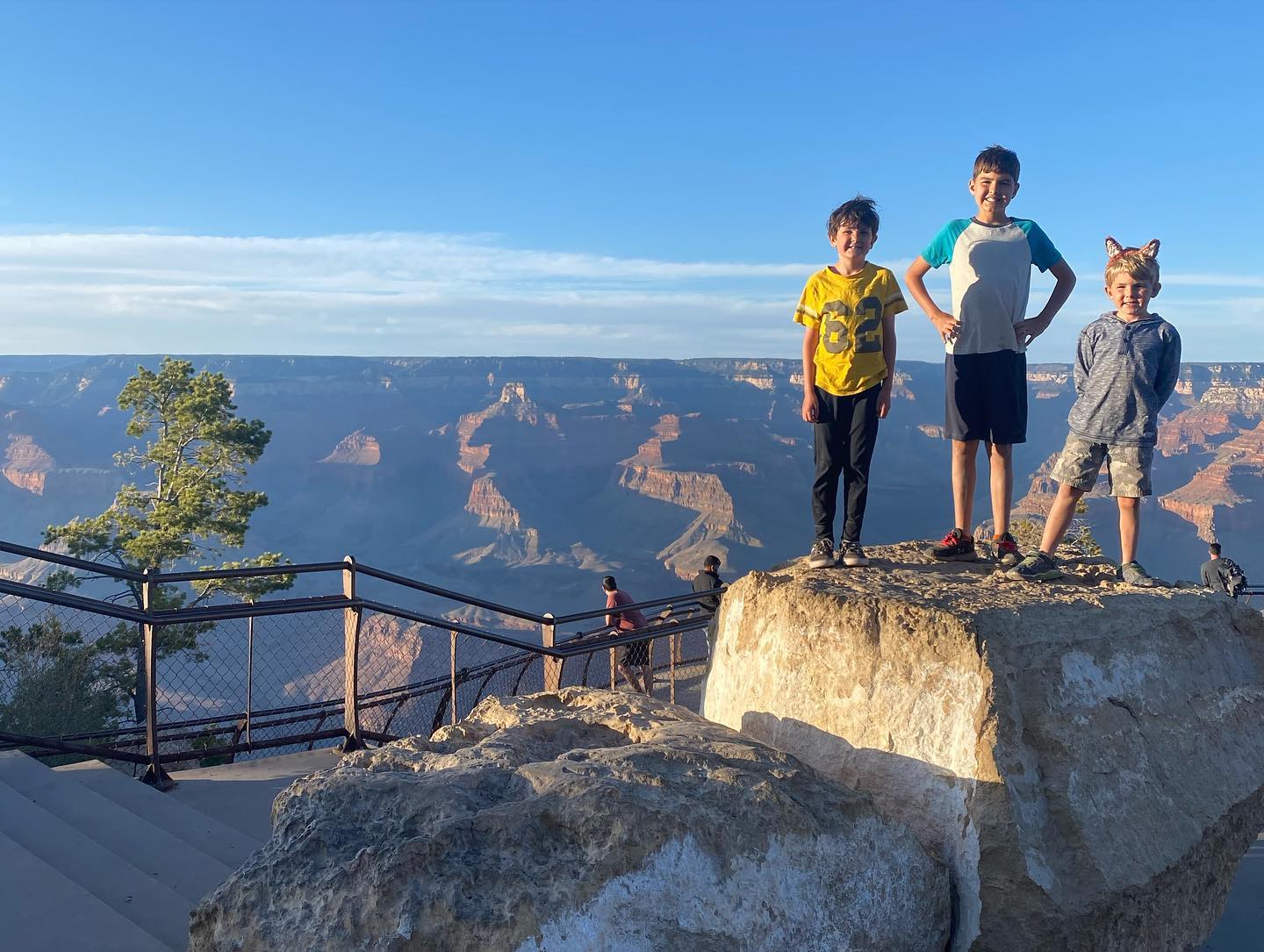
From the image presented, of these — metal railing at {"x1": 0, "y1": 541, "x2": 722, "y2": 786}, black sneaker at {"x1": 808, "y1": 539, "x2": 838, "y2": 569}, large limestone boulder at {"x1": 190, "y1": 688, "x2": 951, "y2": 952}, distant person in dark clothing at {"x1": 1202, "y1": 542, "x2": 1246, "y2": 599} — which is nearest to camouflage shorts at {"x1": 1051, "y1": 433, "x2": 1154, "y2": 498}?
black sneaker at {"x1": 808, "y1": 539, "x2": 838, "y2": 569}

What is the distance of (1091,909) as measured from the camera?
2717 mm

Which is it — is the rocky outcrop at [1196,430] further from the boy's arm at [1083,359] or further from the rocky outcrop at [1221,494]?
the boy's arm at [1083,359]

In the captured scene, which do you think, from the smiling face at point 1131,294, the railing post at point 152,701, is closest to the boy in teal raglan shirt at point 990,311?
the smiling face at point 1131,294

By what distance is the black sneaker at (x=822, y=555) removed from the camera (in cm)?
387

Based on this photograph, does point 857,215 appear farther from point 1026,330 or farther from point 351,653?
point 351,653

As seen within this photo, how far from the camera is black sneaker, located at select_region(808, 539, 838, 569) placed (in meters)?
3.87

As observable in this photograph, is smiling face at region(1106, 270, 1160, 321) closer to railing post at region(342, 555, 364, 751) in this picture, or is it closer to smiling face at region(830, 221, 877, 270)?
smiling face at region(830, 221, 877, 270)

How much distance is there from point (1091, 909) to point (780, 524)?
103 metres

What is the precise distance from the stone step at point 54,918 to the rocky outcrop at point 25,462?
409ft

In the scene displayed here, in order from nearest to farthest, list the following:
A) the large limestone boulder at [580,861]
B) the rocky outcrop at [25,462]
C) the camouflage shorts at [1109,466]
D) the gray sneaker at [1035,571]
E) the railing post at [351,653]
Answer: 1. the large limestone boulder at [580,861]
2. the gray sneaker at [1035,571]
3. the camouflage shorts at [1109,466]
4. the railing post at [351,653]
5. the rocky outcrop at [25,462]

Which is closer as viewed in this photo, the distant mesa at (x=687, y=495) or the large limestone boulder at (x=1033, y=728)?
the large limestone boulder at (x=1033, y=728)

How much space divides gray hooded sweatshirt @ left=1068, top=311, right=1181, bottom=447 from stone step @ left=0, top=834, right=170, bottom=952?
414cm

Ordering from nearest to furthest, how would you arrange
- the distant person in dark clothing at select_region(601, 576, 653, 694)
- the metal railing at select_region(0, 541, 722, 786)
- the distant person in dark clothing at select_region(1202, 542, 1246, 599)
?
1. the metal railing at select_region(0, 541, 722, 786)
2. the distant person in dark clothing at select_region(1202, 542, 1246, 599)
3. the distant person in dark clothing at select_region(601, 576, 653, 694)

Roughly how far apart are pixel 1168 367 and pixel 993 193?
3.61 ft
